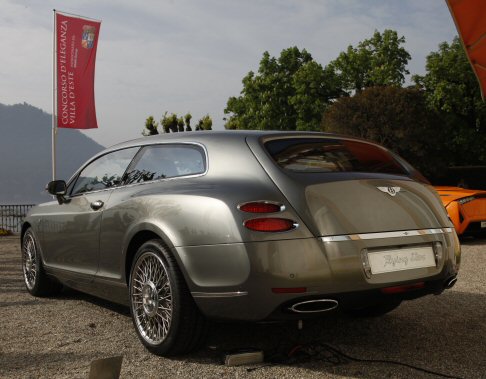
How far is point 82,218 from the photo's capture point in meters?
4.83

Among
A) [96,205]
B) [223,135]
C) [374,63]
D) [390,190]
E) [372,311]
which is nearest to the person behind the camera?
[390,190]

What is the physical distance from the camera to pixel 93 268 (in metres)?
4.65

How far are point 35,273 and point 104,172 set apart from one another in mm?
1681

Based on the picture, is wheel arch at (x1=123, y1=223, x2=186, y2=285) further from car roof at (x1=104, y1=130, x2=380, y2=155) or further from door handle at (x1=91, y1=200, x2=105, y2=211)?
car roof at (x1=104, y1=130, x2=380, y2=155)

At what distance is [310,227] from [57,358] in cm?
187

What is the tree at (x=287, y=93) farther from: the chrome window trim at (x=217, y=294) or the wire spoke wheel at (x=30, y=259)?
the chrome window trim at (x=217, y=294)

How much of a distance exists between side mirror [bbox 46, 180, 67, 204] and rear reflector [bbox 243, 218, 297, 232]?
269 centimetres

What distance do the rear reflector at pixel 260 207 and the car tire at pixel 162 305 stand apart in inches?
25.2

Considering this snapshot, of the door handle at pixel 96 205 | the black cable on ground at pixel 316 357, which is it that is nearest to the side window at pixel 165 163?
the door handle at pixel 96 205

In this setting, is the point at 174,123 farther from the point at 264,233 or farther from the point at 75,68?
the point at 264,233

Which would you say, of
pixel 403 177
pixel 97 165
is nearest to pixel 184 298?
pixel 403 177

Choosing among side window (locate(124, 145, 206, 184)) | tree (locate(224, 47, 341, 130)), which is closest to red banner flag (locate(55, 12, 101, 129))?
side window (locate(124, 145, 206, 184))

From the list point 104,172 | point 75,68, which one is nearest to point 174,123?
point 75,68

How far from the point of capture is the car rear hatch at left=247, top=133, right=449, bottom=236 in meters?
3.35
